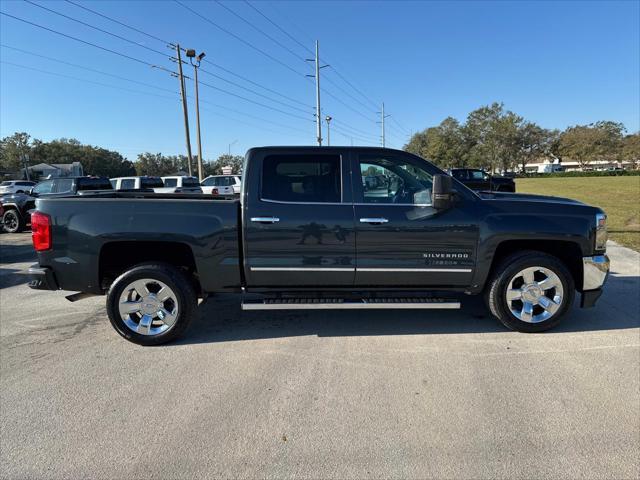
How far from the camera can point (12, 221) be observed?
524 inches

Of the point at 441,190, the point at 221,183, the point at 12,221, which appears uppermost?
the point at 221,183

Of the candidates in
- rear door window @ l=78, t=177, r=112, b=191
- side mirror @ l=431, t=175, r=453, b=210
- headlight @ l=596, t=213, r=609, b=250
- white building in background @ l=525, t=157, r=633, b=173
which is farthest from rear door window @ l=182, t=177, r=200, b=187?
white building in background @ l=525, t=157, r=633, b=173

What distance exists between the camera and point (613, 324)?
445 cm

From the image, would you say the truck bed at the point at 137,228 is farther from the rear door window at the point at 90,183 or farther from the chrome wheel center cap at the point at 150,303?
the rear door window at the point at 90,183

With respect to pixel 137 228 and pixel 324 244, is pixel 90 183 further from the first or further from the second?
pixel 324 244

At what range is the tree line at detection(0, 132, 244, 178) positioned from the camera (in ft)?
279

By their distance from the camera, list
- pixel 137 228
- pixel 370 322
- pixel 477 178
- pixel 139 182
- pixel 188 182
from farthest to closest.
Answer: pixel 477 178
pixel 188 182
pixel 139 182
pixel 370 322
pixel 137 228

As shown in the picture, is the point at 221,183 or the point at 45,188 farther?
the point at 221,183

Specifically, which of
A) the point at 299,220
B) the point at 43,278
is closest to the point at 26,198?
the point at 43,278

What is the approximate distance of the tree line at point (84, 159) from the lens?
8516cm

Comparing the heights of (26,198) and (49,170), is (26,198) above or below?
below

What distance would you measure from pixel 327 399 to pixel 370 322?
1653mm

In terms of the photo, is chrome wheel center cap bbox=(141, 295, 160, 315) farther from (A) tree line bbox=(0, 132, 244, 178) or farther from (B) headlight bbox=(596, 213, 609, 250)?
(A) tree line bbox=(0, 132, 244, 178)

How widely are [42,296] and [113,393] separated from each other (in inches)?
145
